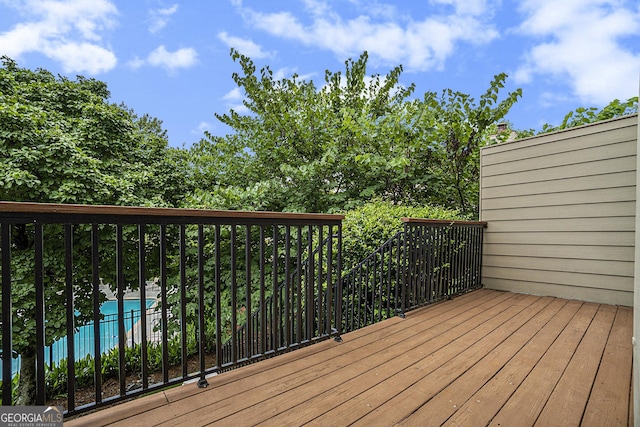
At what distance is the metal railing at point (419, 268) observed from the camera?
304 cm

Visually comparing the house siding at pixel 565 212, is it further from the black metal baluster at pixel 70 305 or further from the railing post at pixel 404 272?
the black metal baluster at pixel 70 305

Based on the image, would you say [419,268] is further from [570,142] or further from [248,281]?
[570,142]

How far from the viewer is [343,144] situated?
5953 millimetres

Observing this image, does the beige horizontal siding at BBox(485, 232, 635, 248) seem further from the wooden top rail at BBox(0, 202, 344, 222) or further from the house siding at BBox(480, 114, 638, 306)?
the wooden top rail at BBox(0, 202, 344, 222)

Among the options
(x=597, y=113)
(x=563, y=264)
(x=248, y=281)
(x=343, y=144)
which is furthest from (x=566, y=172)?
(x=248, y=281)

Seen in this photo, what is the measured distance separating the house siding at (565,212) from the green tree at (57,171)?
5782 millimetres

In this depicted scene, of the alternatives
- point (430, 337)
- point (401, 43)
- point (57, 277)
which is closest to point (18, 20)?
point (57, 277)

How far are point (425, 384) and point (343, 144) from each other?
4800 mm

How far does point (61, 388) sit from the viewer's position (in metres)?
5.79

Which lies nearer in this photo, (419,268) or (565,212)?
(419,268)

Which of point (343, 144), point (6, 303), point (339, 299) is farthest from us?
point (343, 144)

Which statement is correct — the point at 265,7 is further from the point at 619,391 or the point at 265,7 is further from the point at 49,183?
the point at 619,391

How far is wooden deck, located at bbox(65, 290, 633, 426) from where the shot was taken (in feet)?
4.51

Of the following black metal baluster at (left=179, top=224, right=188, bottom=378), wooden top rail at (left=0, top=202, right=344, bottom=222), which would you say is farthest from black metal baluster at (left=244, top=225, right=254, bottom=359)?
black metal baluster at (left=179, top=224, right=188, bottom=378)
